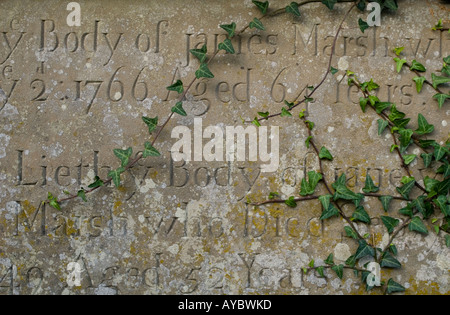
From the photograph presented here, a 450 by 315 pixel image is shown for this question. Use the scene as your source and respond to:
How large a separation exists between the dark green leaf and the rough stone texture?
75mm

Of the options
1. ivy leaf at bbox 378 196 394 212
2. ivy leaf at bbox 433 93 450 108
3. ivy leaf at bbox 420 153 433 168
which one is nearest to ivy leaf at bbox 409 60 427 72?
ivy leaf at bbox 433 93 450 108

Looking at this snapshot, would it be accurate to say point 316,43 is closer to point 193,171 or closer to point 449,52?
point 449,52

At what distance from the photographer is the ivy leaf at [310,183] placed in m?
3.06

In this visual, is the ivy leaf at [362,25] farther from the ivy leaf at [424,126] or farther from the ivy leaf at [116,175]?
the ivy leaf at [116,175]

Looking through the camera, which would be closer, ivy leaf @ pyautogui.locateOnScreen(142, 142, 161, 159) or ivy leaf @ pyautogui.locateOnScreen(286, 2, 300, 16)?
ivy leaf @ pyautogui.locateOnScreen(142, 142, 161, 159)

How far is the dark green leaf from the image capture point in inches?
119

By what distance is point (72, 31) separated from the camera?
10.4ft

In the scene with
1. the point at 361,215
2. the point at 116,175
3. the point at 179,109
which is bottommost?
the point at 361,215

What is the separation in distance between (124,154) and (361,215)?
1.48 m

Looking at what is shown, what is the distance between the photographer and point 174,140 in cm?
314

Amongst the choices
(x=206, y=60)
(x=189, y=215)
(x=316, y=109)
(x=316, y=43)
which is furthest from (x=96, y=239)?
(x=316, y=43)

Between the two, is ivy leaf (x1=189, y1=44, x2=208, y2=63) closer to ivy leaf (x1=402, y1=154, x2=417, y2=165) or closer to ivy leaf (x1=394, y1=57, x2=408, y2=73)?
ivy leaf (x1=394, y1=57, x2=408, y2=73)

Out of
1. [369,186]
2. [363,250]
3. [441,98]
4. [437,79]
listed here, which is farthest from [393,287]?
[437,79]

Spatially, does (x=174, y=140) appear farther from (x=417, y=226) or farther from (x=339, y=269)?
(x=417, y=226)
